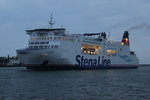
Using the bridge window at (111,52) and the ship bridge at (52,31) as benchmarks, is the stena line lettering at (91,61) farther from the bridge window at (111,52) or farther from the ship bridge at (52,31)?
the ship bridge at (52,31)

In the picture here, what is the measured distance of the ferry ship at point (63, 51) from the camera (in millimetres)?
65062

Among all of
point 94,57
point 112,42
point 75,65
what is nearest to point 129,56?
point 112,42

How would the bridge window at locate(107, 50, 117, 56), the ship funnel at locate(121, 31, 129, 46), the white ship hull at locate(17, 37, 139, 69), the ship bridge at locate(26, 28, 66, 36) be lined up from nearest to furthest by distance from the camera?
the white ship hull at locate(17, 37, 139, 69) < the ship bridge at locate(26, 28, 66, 36) < the bridge window at locate(107, 50, 117, 56) < the ship funnel at locate(121, 31, 129, 46)

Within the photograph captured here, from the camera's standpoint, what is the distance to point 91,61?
75938 mm

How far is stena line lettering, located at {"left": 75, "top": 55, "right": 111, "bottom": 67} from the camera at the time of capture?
71037 mm

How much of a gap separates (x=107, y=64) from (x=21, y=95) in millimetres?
57244

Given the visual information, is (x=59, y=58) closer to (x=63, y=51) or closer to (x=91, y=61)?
(x=63, y=51)

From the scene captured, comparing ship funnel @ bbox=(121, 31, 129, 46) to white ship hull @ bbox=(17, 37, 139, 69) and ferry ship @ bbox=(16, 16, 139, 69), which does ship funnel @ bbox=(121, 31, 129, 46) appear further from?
white ship hull @ bbox=(17, 37, 139, 69)

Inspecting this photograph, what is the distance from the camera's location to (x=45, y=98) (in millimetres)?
25781

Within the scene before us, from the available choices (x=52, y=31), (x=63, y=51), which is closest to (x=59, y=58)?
(x=63, y=51)

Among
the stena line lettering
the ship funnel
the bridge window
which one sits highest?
the ship funnel

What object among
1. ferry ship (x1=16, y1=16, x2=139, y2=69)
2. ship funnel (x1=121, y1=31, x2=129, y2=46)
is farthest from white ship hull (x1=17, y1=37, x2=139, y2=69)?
ship funnel (x1=121, y1=31, x2=129, y2=46)

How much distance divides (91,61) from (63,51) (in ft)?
41.5

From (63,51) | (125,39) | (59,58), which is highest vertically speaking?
(125,39)
